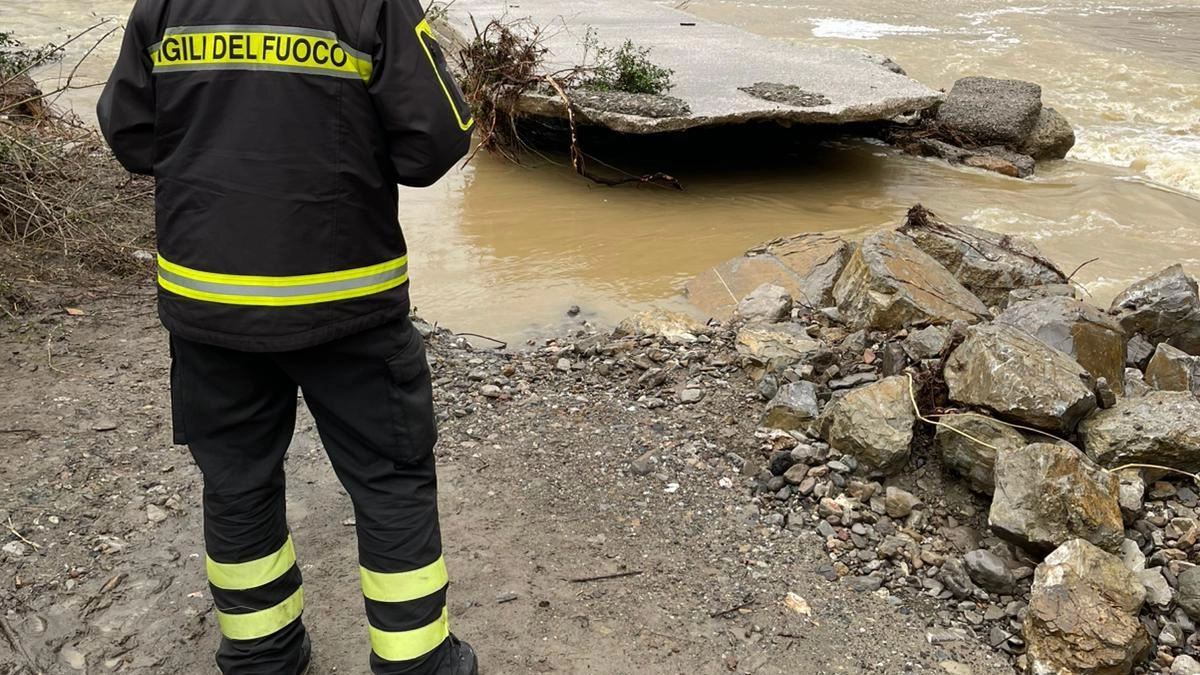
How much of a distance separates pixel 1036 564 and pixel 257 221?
2.46 metres

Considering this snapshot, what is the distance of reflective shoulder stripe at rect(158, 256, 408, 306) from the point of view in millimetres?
2125

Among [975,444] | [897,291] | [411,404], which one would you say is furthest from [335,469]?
[897,291]

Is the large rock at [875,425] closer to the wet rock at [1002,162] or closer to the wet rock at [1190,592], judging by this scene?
the wet rock at [1190,592]

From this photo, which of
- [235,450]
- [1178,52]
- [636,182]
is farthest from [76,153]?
[1178,52]

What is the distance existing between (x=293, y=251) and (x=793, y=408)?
→ 2.23 metres

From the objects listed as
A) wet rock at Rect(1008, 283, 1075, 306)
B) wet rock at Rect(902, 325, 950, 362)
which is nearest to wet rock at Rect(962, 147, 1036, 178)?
wet rock at Rect(1008, 283, 1075, 306)

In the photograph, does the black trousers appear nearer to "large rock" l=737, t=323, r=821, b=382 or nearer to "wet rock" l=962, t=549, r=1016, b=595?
"wet rock" l=962, t=549, r=1016, b=595

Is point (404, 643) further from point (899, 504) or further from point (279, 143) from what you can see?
point (899, 504)

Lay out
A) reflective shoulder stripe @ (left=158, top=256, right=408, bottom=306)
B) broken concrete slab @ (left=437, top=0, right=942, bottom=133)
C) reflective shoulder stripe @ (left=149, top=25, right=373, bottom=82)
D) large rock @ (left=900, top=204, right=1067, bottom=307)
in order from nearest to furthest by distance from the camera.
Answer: reflective shoulder stripe @ (left=149, top=25, right=373, bottom=82)
reflective shoulder stripe @ (left=158, top=256, right=408, bottom=306)
large rock @ (left=900, top=204, right=1067, bottom=307)
broken concrete slab @ (left=437, top=0, right=942, bottom=133)

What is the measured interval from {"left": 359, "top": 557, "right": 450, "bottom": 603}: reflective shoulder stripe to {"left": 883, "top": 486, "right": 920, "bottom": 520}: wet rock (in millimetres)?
1654

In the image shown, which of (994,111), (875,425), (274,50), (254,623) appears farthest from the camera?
(994,111)

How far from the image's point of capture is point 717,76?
879cm

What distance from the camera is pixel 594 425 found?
13.1 ft

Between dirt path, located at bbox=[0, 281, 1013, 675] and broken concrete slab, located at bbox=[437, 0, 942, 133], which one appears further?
broken concrete slab, located at bbox=[437, 0, 942, 133]
